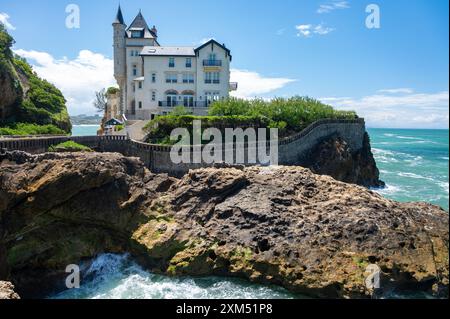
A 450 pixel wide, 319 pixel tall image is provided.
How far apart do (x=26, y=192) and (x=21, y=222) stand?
5.48 ft

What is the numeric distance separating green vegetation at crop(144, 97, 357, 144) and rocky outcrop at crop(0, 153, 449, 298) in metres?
10.8

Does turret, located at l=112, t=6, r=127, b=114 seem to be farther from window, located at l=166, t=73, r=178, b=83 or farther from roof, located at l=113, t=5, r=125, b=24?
window, located at l=166, t=73, r=178, b=83

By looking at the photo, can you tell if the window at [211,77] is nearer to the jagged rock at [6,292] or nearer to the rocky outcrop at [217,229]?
the rocky outcrop at [217,229]

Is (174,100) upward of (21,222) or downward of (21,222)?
upward

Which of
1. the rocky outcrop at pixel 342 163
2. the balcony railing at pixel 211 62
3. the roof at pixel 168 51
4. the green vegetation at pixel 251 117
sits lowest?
the rocky outcrop at pixel 342 163

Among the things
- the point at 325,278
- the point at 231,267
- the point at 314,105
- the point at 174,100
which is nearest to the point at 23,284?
the point at 231,267

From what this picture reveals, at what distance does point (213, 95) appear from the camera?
48.0 metres

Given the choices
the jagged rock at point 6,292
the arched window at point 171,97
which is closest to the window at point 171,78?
the arched window at point 171,97

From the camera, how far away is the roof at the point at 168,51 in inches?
1842

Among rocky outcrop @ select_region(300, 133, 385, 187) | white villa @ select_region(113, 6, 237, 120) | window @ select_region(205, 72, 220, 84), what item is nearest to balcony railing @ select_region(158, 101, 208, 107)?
white villa @ select_region(113, 6, 237, 120)

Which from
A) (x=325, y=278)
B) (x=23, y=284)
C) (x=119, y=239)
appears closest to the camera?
(x=325, y=278)

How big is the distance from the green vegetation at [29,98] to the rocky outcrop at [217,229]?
16845 millimetres

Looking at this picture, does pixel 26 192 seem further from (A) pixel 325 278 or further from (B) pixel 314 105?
(B) pixel 314 105

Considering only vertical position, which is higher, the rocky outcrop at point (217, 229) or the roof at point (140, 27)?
the roof at point (140, 27)
